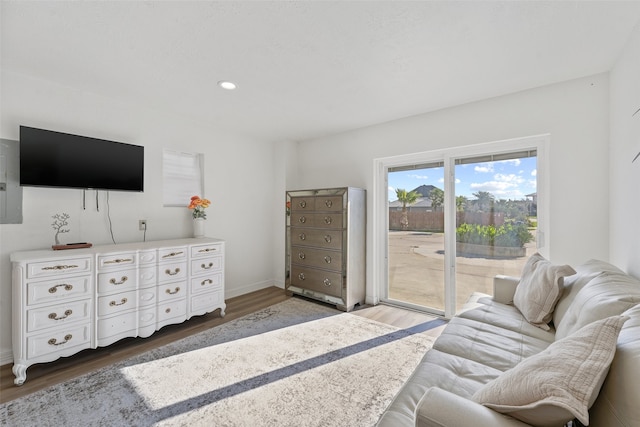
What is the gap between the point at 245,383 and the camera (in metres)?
2.01

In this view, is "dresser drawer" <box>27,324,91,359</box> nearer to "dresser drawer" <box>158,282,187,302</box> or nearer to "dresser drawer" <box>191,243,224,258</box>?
"dresser drawer" <box>158,282,187,302</box>

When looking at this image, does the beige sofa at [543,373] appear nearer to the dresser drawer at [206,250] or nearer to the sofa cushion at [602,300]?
the sofa cushion at [602,300]

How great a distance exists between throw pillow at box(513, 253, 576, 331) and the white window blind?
12.1 ft

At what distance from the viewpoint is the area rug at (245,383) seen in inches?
66.4

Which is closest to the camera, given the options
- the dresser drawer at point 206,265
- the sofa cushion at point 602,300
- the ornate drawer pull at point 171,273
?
the sofa cushion at point 602,300

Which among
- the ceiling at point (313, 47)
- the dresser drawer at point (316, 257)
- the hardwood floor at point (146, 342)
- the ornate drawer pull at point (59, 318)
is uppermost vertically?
the ceiling at point (313, 47)

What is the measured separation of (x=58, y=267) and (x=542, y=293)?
358 centimetres

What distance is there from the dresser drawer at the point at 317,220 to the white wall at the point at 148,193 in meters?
0.72

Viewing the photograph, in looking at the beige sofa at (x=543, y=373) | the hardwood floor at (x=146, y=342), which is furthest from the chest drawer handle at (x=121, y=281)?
the beige sofa at (x=543, y=373)

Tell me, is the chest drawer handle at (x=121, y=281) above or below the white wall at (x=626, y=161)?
below

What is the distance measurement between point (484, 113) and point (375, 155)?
1327 mm

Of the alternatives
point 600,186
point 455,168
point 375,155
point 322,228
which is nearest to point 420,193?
point 455,168

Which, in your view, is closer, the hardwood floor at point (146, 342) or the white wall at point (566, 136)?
the hardwood floor at point (146, 342)

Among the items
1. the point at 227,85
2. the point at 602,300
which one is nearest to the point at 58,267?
the point at 227,85
